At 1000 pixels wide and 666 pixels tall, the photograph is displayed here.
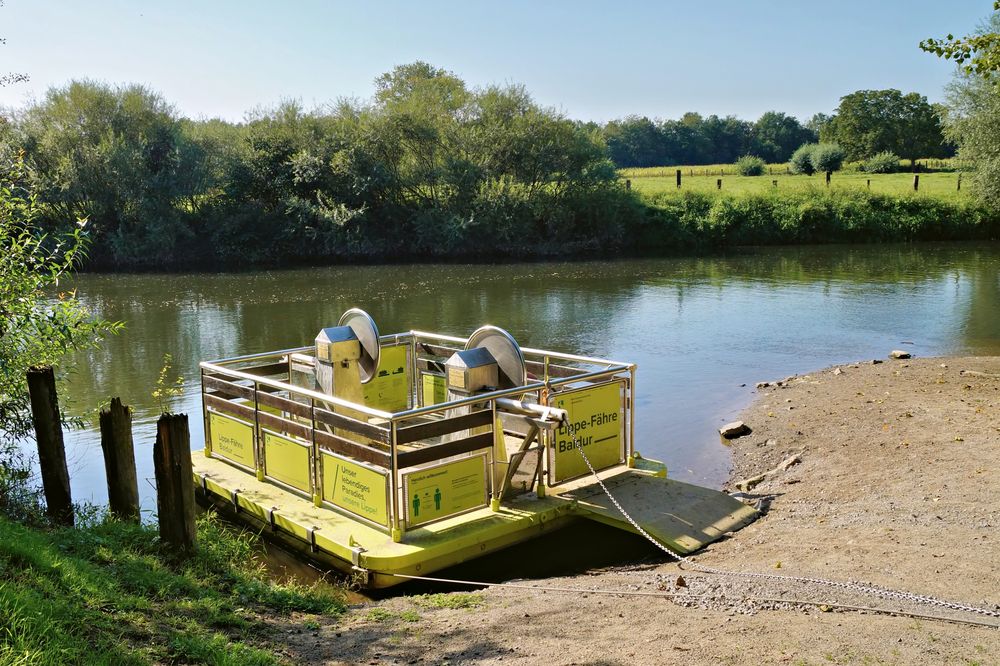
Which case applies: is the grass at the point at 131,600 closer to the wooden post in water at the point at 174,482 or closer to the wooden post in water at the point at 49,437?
the wooden post in water at the point at 174,482

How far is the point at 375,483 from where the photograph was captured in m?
8.66

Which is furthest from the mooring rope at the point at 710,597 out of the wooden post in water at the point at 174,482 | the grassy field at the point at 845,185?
the grassy field at the point at 845,185

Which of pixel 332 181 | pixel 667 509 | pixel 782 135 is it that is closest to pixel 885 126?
pixel 782 135

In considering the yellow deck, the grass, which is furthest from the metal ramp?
the grass

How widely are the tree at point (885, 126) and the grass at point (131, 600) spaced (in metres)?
90.8

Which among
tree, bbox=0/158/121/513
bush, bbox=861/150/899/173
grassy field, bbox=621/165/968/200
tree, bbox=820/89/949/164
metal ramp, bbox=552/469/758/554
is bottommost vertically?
metal ramp, bbox=552/469/758/554

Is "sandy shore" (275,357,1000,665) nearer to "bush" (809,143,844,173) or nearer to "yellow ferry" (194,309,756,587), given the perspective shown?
"yellow ferry" (194,309,756,587)

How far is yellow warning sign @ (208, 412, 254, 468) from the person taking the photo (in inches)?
424

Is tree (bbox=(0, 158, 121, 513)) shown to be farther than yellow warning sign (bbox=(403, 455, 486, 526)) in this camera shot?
Yes

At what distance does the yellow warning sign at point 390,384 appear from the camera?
12.5m

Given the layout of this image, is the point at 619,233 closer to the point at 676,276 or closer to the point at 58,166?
the point at 676,276

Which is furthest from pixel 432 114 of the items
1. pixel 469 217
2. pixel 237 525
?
pixel 237 525

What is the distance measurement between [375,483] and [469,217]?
39.5 meters

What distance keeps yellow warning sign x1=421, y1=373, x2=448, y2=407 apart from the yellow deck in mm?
2912
